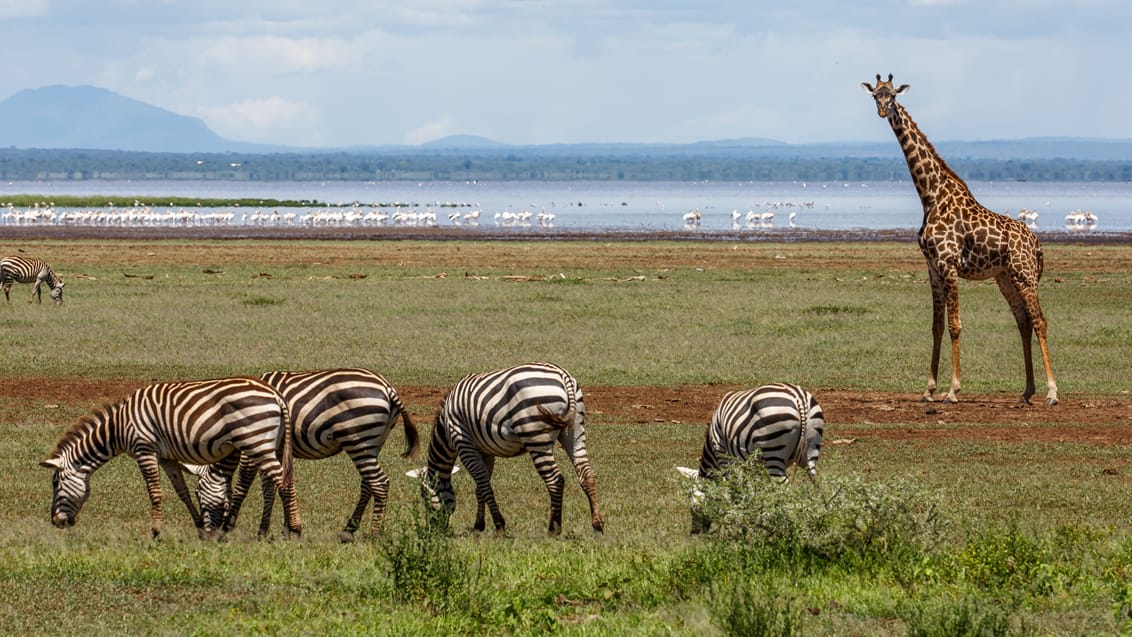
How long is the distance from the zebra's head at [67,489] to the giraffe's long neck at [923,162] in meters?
12.9

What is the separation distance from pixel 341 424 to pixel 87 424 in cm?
216

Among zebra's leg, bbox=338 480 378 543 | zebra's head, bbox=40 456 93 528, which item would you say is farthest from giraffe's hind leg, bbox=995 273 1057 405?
zebra's head, bbox=40 456 93 528

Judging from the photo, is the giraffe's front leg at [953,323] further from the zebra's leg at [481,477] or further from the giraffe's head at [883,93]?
the zebra's leg at [481,477]

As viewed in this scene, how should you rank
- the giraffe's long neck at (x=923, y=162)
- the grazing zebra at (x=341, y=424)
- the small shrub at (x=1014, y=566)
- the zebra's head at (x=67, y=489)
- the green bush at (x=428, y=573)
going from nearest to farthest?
the green bush at (x=428, y=573) < the small shrub at (x=1014, y=566) < the grazing zebra at (x=341, y=424) < the zebra's head at (x=67, y=489) < the giraffe's long neck at (x=923, y=162)

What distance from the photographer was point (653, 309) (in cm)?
3341

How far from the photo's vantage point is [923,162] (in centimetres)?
2162

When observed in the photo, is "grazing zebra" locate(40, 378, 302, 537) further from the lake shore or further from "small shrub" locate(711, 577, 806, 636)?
the lake shore

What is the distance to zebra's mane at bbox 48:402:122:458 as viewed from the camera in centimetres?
1253

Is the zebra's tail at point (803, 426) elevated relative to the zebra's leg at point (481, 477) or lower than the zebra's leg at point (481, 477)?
elevated

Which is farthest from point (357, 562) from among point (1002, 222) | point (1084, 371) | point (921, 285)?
point (921, 285)

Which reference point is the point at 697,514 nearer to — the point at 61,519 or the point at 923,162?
the point at 61,519

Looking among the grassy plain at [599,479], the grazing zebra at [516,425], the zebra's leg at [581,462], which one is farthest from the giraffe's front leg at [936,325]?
the zebra's leg at [581,462]

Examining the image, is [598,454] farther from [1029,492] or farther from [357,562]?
[357,562]

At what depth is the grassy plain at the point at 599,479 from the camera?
9.53 m
